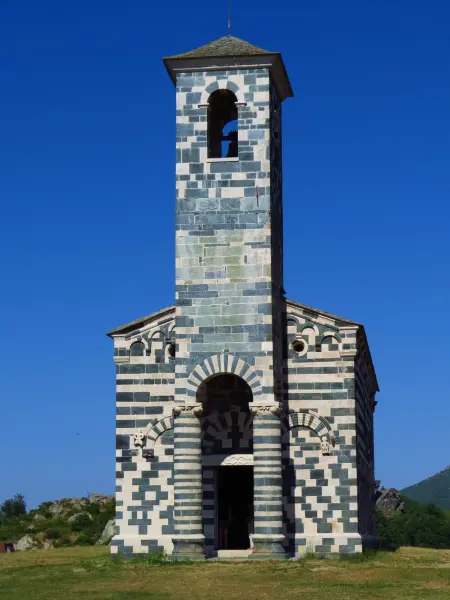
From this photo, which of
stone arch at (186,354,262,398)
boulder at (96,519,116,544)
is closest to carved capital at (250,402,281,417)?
stone arch at (186,354,262,398)

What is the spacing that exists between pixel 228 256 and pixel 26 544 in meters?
→ 23.0

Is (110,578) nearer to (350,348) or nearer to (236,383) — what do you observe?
(236,383)

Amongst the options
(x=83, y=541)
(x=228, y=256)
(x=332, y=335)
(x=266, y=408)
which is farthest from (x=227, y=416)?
(x=83, y=541)

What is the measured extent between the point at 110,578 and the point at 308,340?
10.4m

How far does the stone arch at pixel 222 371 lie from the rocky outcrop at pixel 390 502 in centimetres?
4185

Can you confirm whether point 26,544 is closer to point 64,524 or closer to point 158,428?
point 64,524

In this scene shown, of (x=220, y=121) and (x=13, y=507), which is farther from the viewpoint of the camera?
(x=13, y=507)

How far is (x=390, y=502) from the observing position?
75.2m

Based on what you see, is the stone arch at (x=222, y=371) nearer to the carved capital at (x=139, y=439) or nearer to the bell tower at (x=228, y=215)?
the bell tower at (x=228, y=215)

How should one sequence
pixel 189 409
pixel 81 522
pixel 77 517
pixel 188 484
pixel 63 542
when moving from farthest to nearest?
pixel 77 517 → pixel 81 522 → pixel 63 542 → pixel 189 409 → pixel 188 484

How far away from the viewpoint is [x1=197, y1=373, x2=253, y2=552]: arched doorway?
35219 millimetres

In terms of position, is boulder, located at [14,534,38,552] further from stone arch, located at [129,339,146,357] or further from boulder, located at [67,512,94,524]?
stone arch, located at [129,339,146,357]

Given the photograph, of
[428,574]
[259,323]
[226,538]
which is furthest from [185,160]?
[428,574]

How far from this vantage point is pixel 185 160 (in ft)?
117
